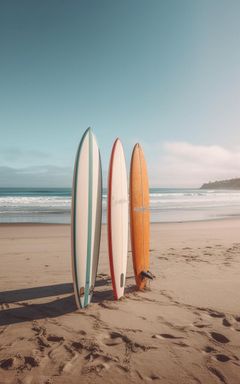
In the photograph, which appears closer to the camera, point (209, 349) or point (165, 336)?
point (209, 349)

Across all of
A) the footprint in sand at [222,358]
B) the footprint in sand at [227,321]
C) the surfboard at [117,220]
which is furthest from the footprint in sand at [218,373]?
the surfboard at [117,220]

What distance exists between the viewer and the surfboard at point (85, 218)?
336 centimetres

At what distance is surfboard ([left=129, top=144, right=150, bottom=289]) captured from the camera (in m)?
4.10

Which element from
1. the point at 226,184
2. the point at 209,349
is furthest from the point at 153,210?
the point at 226,184

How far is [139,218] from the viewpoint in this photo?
433 centimetres

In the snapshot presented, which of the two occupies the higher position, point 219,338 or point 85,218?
point 85,218

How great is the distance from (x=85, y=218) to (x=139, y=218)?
1.08 metres

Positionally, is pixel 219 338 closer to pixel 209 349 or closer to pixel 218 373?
pixel 209 349

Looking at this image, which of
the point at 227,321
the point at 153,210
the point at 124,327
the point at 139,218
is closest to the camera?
the point at 124,327

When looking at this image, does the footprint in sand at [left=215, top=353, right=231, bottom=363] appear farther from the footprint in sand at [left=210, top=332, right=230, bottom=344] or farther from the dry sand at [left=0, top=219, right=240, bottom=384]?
the footprint in sand at [left=210, top=332, right=230, bottom=344]

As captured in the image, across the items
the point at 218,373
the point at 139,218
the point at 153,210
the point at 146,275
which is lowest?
the point at 218,373

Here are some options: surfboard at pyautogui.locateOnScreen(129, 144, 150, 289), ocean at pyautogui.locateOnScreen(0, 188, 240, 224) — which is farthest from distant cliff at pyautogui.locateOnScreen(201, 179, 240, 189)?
surfboard at pyautogui.locateOnScreen(129, 144, 150, 289)

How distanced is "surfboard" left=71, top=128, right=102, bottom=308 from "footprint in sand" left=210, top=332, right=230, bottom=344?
4.68 ft

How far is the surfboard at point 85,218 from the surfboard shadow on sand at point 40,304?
0.26 m
